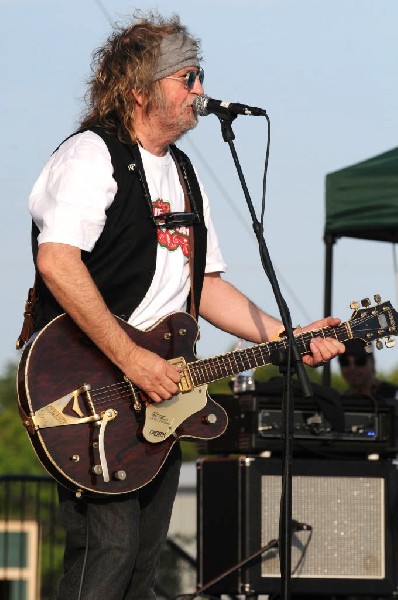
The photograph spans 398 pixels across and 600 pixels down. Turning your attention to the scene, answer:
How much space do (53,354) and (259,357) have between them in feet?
2.65

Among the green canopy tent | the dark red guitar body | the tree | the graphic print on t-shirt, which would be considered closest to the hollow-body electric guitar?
the dark red guitar body

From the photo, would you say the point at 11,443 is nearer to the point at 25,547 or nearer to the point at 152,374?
the point at 25,547

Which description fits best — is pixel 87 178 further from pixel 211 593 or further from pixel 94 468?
pixel 211 593

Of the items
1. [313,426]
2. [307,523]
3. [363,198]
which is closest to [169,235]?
[313,426]

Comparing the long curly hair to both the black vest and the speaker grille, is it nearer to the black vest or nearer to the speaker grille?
the black vest

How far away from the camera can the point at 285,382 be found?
3963 millimetres

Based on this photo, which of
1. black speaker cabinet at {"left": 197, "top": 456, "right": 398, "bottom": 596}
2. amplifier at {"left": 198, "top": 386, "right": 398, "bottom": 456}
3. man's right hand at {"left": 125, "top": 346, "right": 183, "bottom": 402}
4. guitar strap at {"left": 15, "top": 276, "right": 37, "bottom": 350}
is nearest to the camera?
man's right hand at {"left": 125, "top": 346, "right": 183, "bottom": 402}

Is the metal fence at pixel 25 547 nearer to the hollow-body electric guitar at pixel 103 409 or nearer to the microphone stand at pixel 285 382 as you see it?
the hollow-body electric guitar at pixel 103 409

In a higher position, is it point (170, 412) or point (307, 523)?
point (170, 412)

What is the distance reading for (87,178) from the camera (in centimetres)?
405

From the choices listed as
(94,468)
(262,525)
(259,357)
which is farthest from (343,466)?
(94,468)

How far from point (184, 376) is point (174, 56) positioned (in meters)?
1.07

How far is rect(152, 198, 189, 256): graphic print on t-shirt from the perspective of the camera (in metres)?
4.28

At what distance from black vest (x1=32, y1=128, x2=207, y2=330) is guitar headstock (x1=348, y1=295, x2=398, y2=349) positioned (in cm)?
86
